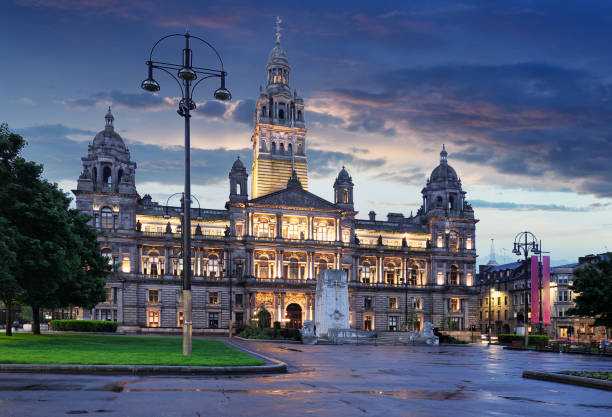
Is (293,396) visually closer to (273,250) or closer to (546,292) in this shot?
(546,292)

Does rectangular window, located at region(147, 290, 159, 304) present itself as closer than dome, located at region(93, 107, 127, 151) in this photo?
Yes

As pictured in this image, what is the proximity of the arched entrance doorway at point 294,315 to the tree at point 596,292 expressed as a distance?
163 ft

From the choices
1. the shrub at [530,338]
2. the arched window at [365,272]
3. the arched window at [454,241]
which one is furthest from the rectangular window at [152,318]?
the arched window at [454,241]

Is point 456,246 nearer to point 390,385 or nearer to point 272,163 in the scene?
point 272,163

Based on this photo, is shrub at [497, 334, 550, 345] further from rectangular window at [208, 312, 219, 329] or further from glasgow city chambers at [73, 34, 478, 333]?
rectangular window at [208, 312, 219, 329]

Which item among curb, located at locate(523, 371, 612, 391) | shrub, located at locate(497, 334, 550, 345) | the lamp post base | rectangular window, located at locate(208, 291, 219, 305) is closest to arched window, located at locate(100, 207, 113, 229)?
rectangular window, located at locate(208, 291, 219, 305)

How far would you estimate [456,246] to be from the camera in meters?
113

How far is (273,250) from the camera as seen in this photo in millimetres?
100625

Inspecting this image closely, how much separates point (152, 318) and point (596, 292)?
6326cm

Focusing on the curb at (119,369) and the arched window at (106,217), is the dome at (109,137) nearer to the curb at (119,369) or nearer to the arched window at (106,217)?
the arched window at (106,217)

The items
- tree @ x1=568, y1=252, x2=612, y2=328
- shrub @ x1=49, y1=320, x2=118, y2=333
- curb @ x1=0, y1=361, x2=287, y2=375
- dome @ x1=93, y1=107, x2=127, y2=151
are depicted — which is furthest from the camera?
dome @ x1=93, y1=107, x2=127, y2=151

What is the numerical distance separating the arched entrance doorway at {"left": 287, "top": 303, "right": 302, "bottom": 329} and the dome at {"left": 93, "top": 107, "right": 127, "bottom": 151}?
120ft

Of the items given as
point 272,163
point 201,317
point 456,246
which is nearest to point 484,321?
point 456,246

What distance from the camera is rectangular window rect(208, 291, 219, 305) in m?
→ 98.6
